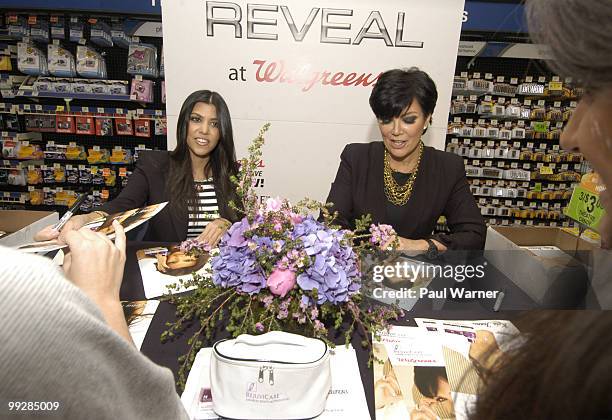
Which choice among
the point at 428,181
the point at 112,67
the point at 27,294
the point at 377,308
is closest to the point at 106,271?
the point at 27,294

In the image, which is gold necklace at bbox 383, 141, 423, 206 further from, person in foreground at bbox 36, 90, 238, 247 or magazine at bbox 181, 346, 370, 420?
magazine at bbox 181, 346, 370, 420

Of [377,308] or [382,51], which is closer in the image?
[377,308]

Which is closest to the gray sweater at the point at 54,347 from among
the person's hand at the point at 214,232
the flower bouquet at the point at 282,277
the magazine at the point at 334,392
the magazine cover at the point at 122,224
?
the magazine at the point at 334,392

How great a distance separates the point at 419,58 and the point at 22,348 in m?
3.12

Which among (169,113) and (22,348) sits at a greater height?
(169,113)

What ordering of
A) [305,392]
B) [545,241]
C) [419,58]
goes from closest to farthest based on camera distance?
[305,392]
[545,241]
[419,58]

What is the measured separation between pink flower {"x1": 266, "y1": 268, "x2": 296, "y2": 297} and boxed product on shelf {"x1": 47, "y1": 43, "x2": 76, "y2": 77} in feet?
16.1

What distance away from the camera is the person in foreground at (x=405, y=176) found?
2.29m

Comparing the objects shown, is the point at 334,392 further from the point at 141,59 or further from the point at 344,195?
the point at 141,59

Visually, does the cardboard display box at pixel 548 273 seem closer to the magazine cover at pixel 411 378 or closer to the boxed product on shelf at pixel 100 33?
the magazine cover at pixel 411 378

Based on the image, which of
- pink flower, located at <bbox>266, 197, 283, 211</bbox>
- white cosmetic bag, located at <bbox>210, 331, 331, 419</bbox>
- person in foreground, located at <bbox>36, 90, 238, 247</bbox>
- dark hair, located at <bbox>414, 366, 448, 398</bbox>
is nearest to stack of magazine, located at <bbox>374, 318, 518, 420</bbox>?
dark hair, located at <bbox>414, 366, 448, 398</bbox>

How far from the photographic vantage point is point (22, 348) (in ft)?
1.24

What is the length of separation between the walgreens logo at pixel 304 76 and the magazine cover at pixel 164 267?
167 cm

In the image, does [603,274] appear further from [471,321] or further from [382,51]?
[382,51]
